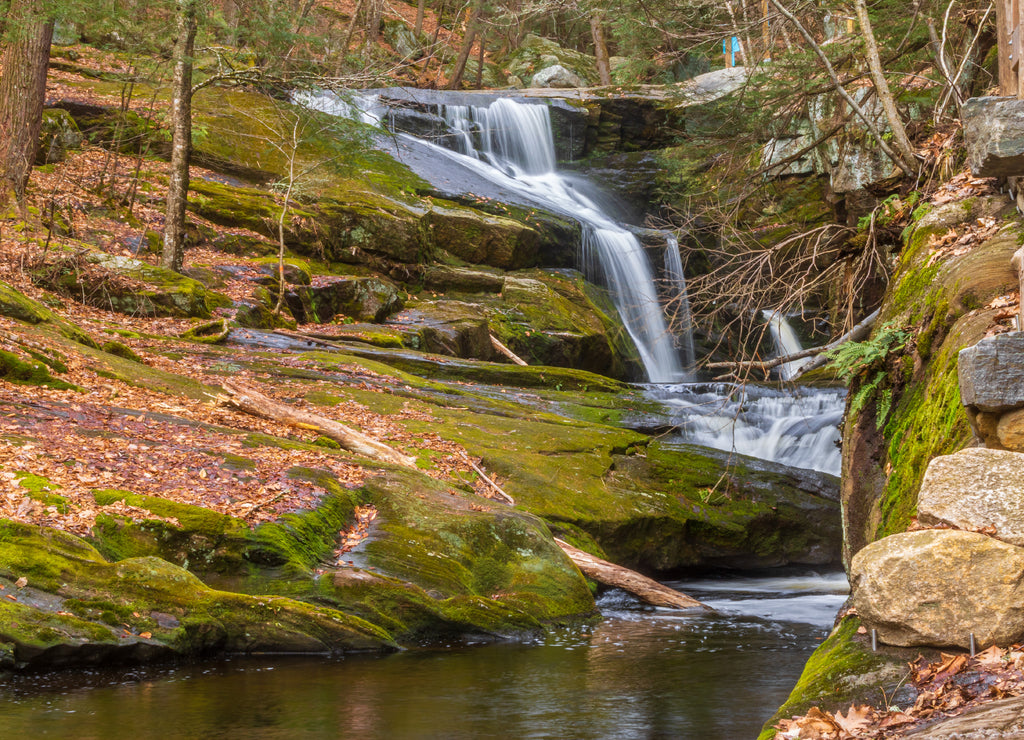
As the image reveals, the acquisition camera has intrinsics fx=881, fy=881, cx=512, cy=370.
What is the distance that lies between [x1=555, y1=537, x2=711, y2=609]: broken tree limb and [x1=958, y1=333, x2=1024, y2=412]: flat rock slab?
5.76 m

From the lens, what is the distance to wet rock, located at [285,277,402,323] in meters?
16.4

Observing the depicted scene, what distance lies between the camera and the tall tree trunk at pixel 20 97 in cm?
1425

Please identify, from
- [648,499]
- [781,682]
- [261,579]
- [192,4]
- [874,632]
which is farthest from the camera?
[192,4]

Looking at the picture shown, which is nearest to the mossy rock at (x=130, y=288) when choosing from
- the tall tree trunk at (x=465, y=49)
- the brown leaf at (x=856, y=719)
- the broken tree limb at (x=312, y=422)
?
the broken tree limb at (x=312, y=422)

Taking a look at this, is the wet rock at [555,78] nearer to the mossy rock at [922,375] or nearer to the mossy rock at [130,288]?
the mossy rock at [130,288]

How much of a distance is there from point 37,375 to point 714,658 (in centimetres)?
721

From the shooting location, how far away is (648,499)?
37.5 feet

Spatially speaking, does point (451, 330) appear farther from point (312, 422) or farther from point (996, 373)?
point (996, 373)

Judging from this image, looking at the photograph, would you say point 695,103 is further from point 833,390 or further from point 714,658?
point 714,658

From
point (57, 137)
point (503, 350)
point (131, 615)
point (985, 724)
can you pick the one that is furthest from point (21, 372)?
point (57, 137)

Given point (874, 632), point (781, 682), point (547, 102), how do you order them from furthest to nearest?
1. point (547, 102)
2. point (781, 682)
3. point (874, 632)

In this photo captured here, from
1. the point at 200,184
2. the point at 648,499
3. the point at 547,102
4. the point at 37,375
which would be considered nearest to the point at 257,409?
the point at 37,375

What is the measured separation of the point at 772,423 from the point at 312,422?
8.01 metres

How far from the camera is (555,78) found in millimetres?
35469
